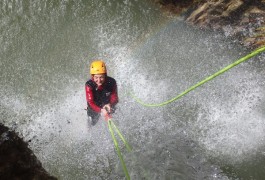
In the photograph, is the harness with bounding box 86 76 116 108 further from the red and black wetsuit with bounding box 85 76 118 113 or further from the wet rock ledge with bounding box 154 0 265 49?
the wet rock ledge with bounding box 154 0 265 49

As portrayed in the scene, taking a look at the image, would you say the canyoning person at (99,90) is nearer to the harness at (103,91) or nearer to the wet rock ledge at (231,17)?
the harness at (103,91)

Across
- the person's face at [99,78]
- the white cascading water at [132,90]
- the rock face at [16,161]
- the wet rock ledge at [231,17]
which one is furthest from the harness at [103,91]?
the wet rock ledge at [231,17]

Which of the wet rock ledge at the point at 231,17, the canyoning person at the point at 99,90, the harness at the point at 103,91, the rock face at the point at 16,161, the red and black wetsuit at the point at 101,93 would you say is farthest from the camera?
the wet rock ledge at the point at 231,17

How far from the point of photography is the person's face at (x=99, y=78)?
590 centimetres

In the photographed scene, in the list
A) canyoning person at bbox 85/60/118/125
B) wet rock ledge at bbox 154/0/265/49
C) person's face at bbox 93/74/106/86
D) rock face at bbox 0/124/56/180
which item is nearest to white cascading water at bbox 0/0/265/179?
wet rock ledge at bbox 154/0/265/49

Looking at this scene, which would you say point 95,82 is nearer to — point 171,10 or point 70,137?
point 70,137

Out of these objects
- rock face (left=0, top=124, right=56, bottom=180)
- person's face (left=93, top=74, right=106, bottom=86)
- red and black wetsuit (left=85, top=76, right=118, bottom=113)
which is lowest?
rock face (left=0, top=124, right=56, bottom=180)

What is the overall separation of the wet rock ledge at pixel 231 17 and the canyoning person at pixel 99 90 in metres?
3.96

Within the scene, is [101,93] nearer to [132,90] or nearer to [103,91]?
[103,91]

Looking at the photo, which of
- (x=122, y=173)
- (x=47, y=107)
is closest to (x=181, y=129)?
(x=122, y=173)

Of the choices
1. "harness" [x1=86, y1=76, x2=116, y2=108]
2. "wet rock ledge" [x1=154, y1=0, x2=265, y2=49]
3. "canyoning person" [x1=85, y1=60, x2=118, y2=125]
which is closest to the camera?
"canyoning person" [x1=85, y1=60, x2=118, y2=125]

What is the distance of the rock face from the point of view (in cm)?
385

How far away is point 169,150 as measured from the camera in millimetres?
6004

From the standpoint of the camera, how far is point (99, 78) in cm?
593
